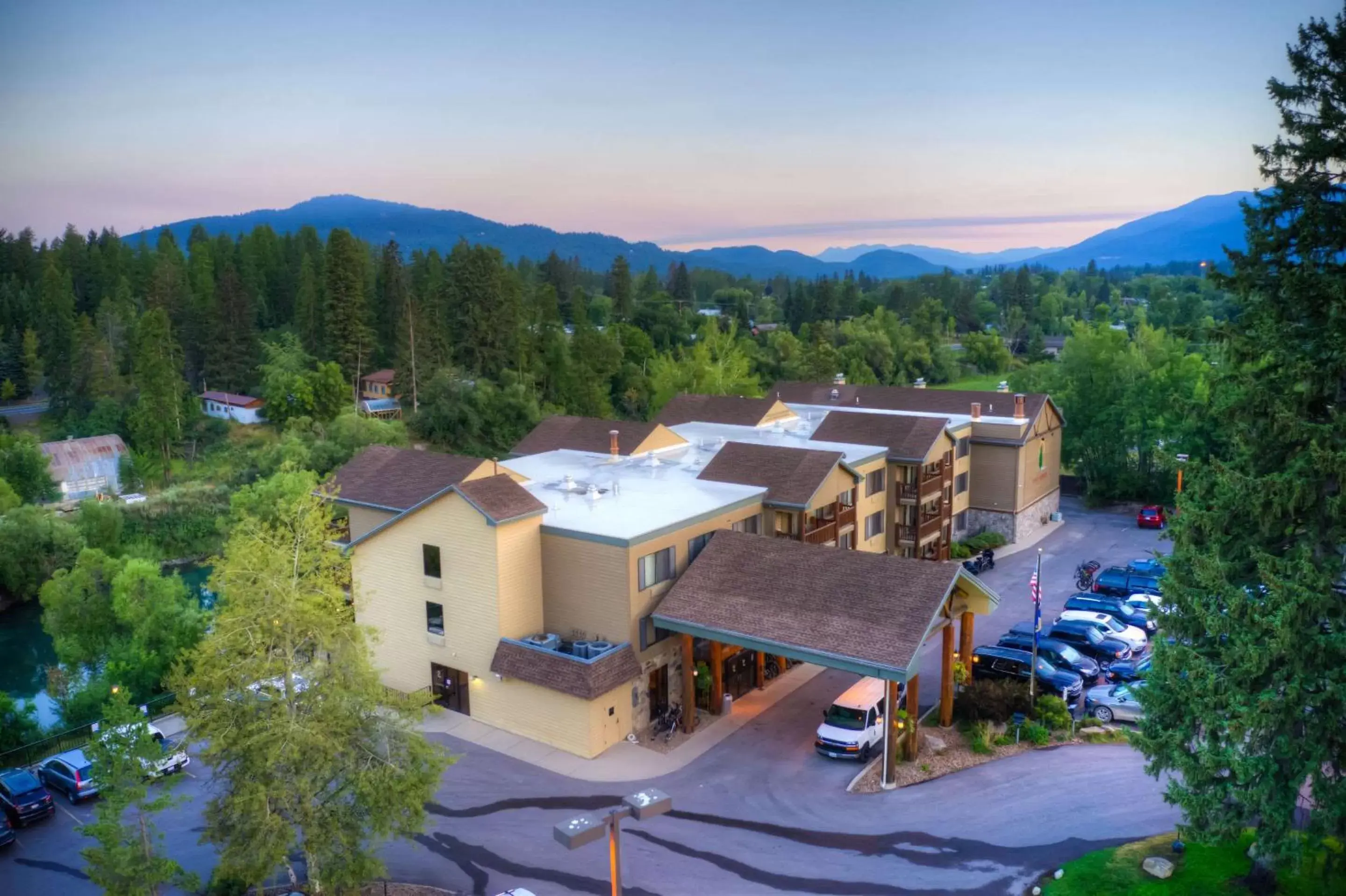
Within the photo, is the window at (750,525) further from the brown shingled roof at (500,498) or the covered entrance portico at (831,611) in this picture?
the brown shingled roof at (500,498)

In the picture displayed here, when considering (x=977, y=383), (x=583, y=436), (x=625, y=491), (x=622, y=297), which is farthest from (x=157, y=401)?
(x=977, y=383)

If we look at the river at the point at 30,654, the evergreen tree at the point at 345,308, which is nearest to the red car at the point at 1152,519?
the river at the point at 30,654

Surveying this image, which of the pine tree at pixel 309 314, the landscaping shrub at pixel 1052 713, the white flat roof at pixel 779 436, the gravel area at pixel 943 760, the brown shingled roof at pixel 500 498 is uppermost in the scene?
the pine tree at pixel 309 314

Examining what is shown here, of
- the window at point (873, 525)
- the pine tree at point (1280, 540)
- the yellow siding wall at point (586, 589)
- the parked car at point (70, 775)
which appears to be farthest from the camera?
the window at point (873, 525)

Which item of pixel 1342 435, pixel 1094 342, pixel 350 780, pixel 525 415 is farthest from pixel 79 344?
pixel 1342 435

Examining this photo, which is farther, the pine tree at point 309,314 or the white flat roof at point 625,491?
the pine tree at point 309,314

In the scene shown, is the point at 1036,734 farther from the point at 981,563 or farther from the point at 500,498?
the point at 981,563

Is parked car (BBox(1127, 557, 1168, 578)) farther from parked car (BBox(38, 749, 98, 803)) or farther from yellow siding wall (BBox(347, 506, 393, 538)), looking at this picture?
parked car (BBox(38, 749, 98, 803))

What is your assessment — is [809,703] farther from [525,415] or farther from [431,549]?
[525,415]
